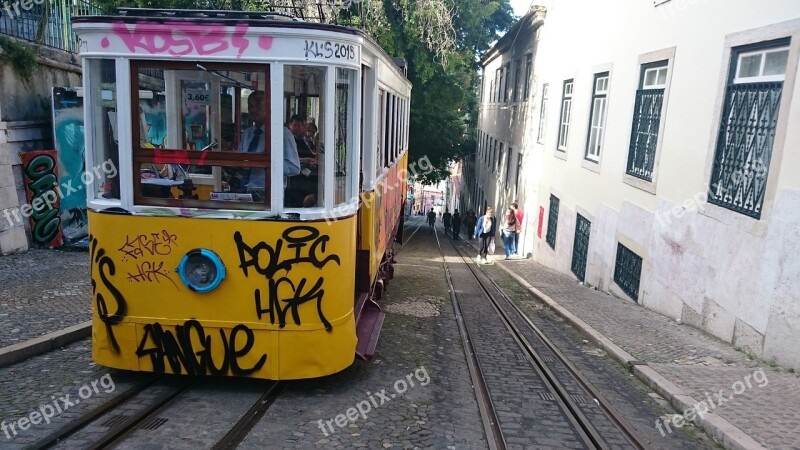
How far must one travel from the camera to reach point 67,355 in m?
5.56

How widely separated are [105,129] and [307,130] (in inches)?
60.3

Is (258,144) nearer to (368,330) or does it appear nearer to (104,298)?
(104,298)

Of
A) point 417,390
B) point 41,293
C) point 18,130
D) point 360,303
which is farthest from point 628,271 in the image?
point 18,130

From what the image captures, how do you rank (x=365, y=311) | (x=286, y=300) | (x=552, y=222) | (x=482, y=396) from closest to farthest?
(x=286, y=300)
(x=482, y=396)
(x=365, y=311)
(x=552, y=222)

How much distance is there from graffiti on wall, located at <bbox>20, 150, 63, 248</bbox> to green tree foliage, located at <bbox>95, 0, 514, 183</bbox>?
6203 mm

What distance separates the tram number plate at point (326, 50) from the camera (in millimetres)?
A: 4492

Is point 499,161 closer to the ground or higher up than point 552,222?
higher up

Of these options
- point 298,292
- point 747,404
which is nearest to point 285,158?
point 298,292

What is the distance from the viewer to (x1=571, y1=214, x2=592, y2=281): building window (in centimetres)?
1235

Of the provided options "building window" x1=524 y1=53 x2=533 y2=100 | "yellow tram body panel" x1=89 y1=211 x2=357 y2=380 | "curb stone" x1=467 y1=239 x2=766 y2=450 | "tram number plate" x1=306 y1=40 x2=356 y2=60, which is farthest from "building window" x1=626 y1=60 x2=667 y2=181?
"building window" x1=524 y1=53 x2=533 y2=100

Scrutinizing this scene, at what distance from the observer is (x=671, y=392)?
216 inches

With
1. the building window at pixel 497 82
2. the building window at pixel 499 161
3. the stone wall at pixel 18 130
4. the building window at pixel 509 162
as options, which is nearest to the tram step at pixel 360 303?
the stone wall at pixel 18 130

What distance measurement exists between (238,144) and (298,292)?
4.06ft

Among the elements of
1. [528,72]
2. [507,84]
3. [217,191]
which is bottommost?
[217,191]
